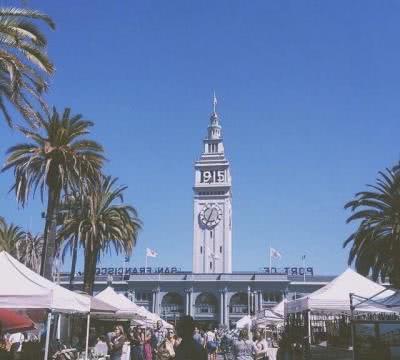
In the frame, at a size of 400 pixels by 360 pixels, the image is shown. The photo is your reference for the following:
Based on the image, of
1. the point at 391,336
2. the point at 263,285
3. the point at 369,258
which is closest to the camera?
the point at 391,336

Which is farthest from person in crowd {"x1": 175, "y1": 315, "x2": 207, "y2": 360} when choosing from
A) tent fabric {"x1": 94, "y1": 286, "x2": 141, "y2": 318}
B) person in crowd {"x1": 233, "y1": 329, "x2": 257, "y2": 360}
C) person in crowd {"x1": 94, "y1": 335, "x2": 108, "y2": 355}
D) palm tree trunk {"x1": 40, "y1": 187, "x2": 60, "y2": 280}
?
tent fabric {"x1": 94, "y1": 286, "x2": 141, "y2": 318}

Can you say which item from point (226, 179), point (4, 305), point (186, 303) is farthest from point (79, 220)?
point (226, 179)

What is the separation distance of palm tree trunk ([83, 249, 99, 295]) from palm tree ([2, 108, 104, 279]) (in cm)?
810

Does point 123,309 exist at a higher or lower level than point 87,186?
lower

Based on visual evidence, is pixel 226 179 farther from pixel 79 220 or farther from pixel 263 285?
pixel 79 220

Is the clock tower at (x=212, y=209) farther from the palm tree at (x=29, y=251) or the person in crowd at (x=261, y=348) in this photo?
the person in crowd at (x=261, y=348)

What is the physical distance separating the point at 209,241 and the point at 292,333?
Answer: 8109cm

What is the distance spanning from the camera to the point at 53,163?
26141mm

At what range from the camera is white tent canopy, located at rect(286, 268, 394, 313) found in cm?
1873

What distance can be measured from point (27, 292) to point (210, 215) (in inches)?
3691

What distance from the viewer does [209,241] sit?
104062mm

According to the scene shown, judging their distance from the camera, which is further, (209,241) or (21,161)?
(209,241)

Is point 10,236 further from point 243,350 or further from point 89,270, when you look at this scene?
point 243,350

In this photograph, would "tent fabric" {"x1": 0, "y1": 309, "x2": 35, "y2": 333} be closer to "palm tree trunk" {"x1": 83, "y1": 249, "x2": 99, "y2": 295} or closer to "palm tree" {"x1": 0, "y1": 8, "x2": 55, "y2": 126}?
"palm tree" {"x1": 0, "y1": 8, "x2": 55, "y2": 126}
